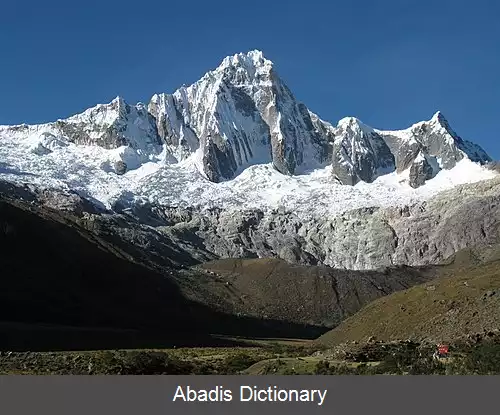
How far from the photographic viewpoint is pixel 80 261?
7293 inches

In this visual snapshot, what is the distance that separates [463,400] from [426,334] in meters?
42.3

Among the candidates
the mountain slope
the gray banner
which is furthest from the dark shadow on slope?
the gray banner

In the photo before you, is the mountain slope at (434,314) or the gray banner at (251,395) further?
the mountain slope at (434,314)

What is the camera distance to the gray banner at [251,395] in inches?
977

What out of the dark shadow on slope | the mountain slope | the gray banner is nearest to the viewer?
the gray banner

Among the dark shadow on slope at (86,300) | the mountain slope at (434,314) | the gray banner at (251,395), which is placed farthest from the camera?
the dark shadow on slope at (86,300)

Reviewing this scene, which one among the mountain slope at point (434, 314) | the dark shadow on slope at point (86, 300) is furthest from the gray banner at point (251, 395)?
the dark shadow on slope at point (86, 300)

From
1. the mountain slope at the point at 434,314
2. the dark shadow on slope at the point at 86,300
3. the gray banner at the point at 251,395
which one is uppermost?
the dark shadow on slope at the point at 86,300

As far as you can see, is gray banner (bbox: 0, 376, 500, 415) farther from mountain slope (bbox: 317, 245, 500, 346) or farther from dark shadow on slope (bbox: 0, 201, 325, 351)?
dark shadow on slope (bbox: 0, 201, 325, 351)

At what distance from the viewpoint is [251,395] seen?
26.3 m

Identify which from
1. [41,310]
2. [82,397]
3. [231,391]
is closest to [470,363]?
[231,391]

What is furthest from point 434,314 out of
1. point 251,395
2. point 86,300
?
point 86,300

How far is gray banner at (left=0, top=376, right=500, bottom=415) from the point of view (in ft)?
81.5

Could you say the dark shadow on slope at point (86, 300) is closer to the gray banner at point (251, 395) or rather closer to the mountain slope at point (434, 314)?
the mountain slope at point (434, 314)
